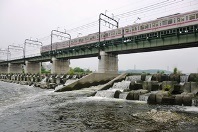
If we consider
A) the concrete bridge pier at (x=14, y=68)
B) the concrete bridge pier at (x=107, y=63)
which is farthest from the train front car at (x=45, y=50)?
the concrete bridge pier at (x=14, y=68)

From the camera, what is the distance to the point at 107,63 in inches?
1832

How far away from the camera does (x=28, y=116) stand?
12.1m

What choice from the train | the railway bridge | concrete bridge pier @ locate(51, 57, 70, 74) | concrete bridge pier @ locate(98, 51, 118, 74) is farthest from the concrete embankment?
concrete bridge pier @ locate(51, 57, 70, 74)

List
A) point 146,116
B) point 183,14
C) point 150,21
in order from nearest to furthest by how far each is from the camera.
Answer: point 146,116
point 183,14
point 150,21

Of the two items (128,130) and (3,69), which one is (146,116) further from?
(3,69)

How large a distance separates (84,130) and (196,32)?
27.0m

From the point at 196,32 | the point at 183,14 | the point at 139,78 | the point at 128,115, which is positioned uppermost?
the point at 183,14

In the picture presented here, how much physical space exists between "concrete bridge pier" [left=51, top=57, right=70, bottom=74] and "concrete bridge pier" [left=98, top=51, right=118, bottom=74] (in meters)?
23.7

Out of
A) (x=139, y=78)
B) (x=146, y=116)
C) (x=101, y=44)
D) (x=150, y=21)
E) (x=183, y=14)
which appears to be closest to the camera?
(x=146, y=116)

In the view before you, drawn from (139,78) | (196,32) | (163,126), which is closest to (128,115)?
(163,126)

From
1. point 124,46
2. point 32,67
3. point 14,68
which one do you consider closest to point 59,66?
point 32,67

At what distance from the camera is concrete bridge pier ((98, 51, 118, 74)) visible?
45.9m

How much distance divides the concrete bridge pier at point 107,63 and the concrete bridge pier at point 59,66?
2367 cm

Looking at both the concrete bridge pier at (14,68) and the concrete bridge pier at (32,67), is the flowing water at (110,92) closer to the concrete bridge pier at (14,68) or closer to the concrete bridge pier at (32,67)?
the concrete bridge pier at (32,67)
